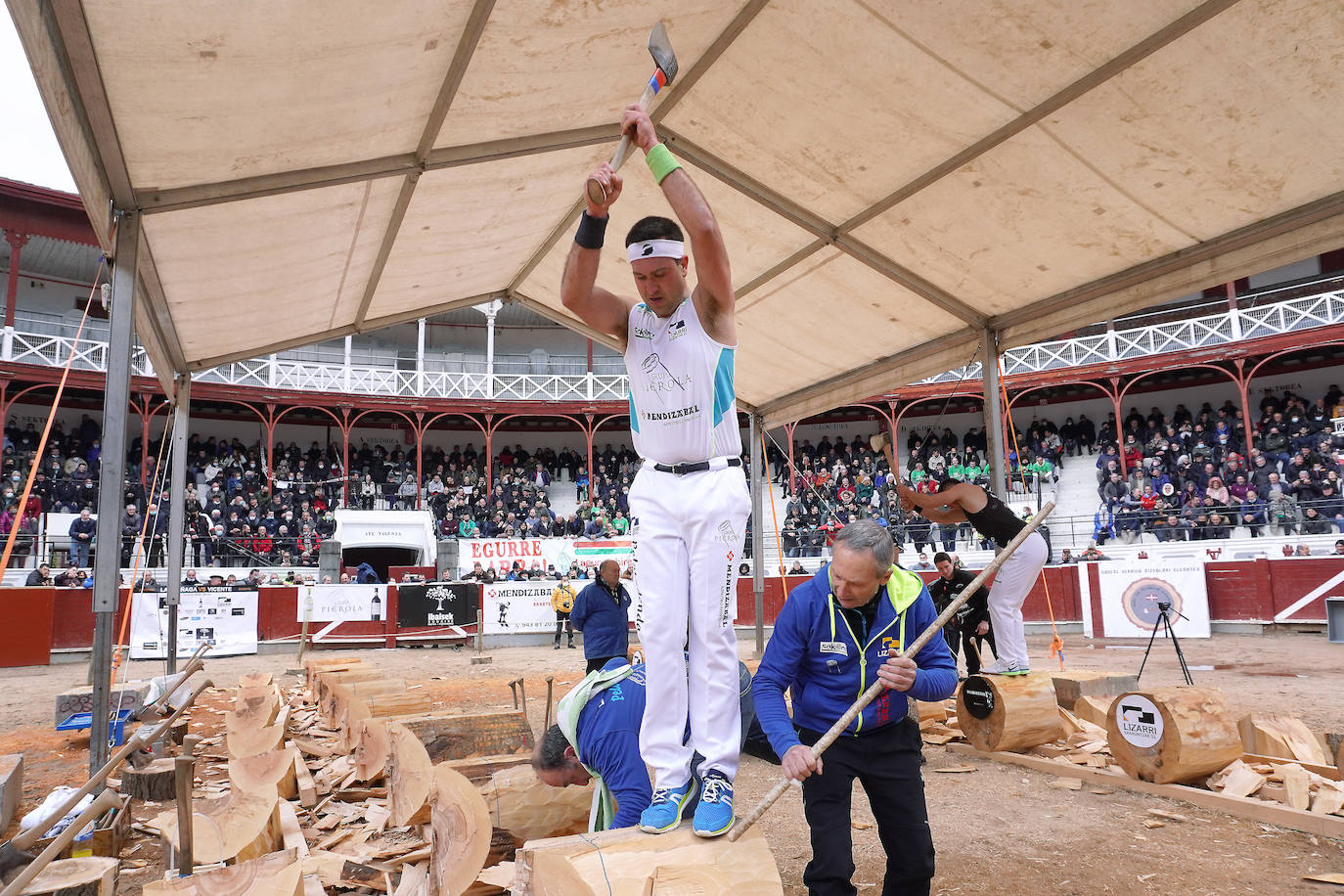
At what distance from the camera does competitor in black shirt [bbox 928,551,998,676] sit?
7344mm

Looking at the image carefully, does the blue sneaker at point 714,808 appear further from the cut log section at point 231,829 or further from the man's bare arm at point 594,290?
the cut log section at point 231,829

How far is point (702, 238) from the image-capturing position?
2674mm

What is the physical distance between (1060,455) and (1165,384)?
4243mm

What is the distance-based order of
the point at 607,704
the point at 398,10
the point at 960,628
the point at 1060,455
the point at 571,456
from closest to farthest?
the point at 607,704
the point at 398,10
the point at 960,628
the point at 1060,455
the point at 571,456

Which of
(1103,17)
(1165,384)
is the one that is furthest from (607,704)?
(1165,384)

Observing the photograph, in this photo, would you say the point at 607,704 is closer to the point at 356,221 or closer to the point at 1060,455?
the point at 356,221

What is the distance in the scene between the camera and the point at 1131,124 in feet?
16.9

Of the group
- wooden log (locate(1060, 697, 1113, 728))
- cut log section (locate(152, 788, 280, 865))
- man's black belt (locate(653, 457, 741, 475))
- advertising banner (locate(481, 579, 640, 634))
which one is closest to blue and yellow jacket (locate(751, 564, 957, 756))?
man's black belt (locate(653, 457, 741, 475))

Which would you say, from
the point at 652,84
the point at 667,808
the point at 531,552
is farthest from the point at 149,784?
the point at 531,552

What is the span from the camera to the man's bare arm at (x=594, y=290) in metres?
2.67

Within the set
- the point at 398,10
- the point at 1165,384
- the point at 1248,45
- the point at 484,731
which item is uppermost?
the point at 1165,384

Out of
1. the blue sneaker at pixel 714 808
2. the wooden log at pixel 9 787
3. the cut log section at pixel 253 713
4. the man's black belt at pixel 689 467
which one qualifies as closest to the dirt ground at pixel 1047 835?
the wooden log at pixel 9 787

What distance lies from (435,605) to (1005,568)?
44.8 feet

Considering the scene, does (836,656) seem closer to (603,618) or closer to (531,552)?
(603,618)
